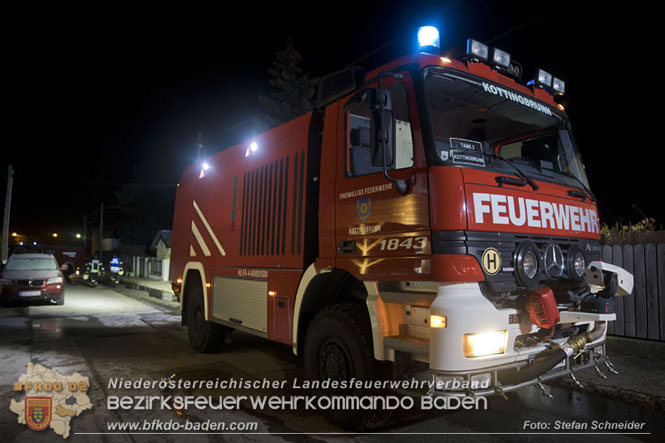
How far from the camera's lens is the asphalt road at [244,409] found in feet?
13.0

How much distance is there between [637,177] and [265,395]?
15.5m

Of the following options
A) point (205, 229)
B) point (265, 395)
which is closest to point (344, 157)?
point (265, 395)

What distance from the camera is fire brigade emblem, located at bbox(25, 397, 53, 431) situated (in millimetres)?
4238

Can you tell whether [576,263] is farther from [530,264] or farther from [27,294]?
[27,294]

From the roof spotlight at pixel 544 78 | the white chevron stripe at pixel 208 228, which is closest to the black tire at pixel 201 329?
the white chevron stripe at pixel 208 228

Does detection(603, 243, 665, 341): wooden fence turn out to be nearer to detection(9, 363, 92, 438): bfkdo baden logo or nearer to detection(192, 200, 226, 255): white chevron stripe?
detection(192, 200, 226, 255): white chevron stripe

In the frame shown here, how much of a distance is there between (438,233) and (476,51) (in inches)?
72.4

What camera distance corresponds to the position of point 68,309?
12797 millimetres

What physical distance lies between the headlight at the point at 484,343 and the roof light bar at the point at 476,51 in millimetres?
2377

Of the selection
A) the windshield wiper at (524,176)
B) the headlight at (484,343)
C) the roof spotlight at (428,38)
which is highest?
the roof spotlight at (428,38)

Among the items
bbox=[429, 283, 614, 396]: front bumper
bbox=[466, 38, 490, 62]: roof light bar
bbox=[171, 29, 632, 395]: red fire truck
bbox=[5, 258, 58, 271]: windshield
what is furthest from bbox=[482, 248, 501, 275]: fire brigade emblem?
bbox=[5, 258, 58, 271]: windshield

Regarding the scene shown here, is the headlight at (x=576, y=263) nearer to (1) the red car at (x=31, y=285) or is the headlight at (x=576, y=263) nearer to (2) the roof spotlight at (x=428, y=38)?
(2) the roof spotlight at (x=428, y=38)

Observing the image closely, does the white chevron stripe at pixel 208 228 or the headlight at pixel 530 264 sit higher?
the white chevron stripe at pixel 208 228

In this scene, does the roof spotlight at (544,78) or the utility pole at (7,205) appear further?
the utility pole at (7,205)
